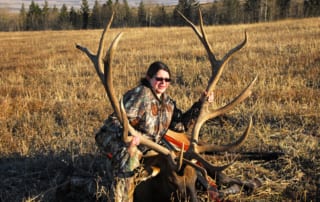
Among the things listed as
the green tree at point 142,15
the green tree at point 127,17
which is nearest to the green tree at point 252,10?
the green tree at point 142,15

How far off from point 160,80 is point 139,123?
54cm

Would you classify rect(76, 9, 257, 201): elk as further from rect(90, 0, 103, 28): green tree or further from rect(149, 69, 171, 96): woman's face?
rect(90, 0, 103, 28): green tree

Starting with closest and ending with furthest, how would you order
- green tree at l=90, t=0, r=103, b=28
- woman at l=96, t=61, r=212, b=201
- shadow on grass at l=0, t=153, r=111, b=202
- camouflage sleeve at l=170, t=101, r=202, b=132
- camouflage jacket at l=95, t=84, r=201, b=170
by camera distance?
1. woman at l=96, t=61, r=212, b=201
2. camouflage jacket at l=95, t=84, r=201, b=170
3. shadow on grass at l=0, t=153, r=111, b=202
4. camouflage sleeve at l=170, t=101, r=202, b=132
5. green tree at l=90, t=0, r=103, b=28

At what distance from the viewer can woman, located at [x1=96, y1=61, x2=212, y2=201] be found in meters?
3.99

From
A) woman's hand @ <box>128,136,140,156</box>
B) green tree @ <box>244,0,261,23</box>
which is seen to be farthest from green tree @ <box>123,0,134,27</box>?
woman's hand @ <box>128,136,140,156</box>

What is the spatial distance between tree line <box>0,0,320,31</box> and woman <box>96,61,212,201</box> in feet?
186

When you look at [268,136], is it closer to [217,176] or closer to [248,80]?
[217,176]

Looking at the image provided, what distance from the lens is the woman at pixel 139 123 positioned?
13.1 ft

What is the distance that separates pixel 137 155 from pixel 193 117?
1.20m

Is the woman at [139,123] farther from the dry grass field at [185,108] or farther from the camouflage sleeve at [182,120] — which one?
the dry grass field at [185,108]

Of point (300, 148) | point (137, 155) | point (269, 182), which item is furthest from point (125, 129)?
point (300, 148)

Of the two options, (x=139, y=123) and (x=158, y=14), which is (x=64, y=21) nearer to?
(x=158, y=14)

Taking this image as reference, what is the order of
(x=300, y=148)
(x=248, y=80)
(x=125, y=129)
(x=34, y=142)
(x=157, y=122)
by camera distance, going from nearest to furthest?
(x=125, y=129) < (x=157, y=122) < (x=300, y=148) < (x=34, y=142) < (x=248, y=80)

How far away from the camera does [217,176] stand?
15.4 ft
